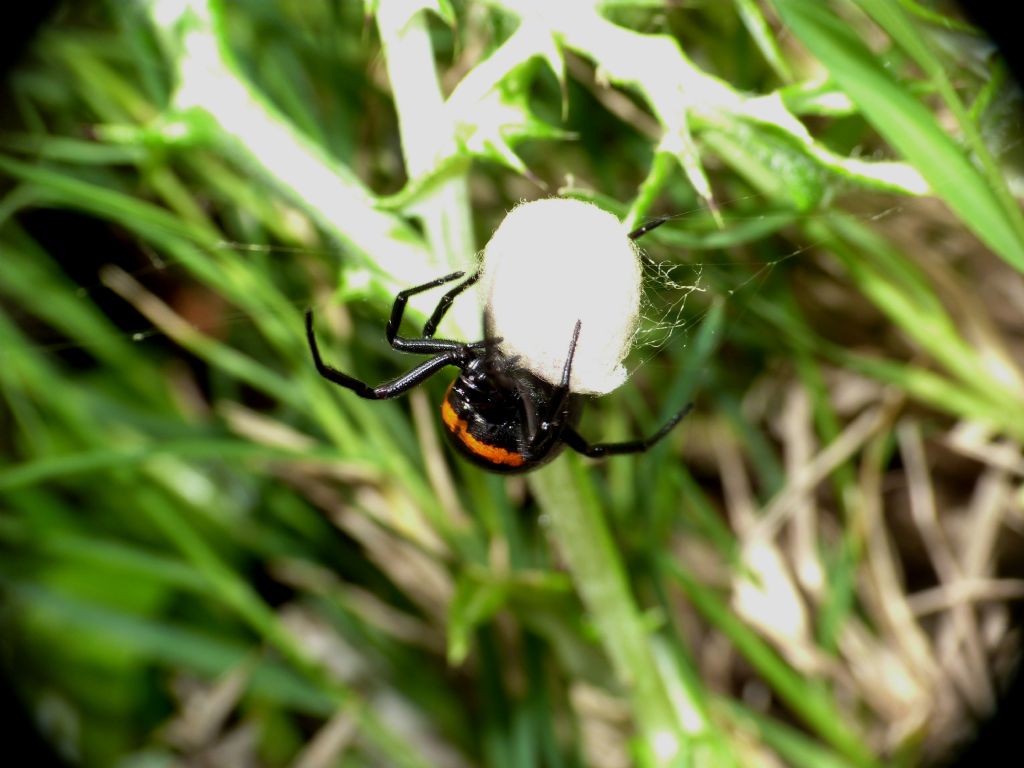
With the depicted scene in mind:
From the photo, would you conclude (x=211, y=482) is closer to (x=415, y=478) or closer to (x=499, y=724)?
(x=415, y=478)

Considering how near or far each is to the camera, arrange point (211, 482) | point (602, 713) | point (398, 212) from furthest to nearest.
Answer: point (211, 482) < point (602, 713) < point (398, 212)

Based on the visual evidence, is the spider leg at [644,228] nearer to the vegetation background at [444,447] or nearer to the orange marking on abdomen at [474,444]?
the vegetation background at [444,447]

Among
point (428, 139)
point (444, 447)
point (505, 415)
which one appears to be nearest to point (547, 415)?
point (505, 415)

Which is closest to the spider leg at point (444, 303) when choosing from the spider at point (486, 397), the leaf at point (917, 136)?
the spider at point (486, 397)

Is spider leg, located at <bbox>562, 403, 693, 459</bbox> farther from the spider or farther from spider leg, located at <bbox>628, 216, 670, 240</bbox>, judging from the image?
spider leg, located at <bbox>628, 216, 670, 240</bbox>

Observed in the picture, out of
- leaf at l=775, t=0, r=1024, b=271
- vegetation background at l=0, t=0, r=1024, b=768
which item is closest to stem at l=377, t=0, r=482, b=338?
vegetation background at l=0, t=0, r=1024, b=768

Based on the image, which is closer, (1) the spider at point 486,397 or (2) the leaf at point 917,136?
(2) the leaf at point 917,136

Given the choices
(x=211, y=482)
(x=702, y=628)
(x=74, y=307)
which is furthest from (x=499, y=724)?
(x=74, y=307)
